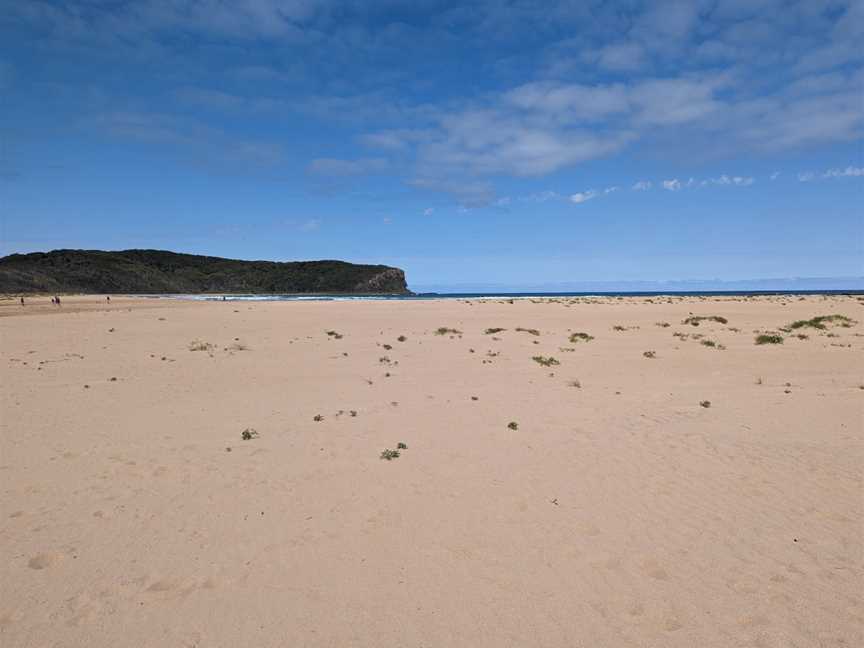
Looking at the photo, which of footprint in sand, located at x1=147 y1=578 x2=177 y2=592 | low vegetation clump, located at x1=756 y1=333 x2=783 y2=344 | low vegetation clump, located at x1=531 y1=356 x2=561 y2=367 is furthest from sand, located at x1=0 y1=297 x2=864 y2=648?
low vegetation clump, located at x1=756 y1=333 x2=783 y2=344

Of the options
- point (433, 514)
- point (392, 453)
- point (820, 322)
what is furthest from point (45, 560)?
point (820, 322)

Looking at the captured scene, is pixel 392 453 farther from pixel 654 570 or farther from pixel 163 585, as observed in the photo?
pixel 654 570

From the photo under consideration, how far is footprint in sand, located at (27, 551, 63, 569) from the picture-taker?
573cm

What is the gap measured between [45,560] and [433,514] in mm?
4674

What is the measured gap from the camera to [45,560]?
19.1 ft

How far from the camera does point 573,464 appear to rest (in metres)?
8.83

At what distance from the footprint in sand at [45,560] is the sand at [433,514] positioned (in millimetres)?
79

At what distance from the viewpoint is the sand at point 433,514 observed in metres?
4.82

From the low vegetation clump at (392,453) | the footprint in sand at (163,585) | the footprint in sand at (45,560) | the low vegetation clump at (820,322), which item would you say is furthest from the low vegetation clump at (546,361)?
the low vegetation clump at (820,322)

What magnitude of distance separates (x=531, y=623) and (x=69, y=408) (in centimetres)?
1275

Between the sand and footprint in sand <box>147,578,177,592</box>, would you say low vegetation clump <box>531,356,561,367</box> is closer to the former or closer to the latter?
the sand

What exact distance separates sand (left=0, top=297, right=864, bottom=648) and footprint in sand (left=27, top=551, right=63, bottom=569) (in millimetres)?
79

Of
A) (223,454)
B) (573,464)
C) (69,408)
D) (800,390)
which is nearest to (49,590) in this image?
(223,454)

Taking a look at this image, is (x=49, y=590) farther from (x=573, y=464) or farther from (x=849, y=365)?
(x=849, y=365)
